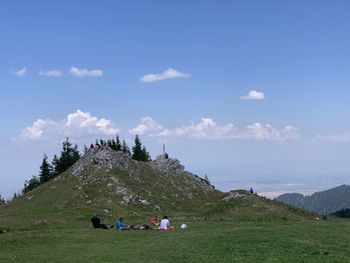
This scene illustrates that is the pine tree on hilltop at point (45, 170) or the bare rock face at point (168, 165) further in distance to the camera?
the pine tree on hilltop at point (45, 170)

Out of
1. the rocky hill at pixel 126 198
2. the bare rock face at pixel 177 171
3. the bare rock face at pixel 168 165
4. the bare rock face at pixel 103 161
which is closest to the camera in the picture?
the rocky hill at pixel 126 198

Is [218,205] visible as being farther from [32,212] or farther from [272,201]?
[32,212]

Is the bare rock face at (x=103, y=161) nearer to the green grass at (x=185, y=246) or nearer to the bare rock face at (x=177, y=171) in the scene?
the bare rock face at (x=177, y=171)

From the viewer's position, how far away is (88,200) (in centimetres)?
8100

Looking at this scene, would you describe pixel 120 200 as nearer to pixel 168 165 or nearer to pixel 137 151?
pixel 168 165

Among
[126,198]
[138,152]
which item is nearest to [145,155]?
[138,152]

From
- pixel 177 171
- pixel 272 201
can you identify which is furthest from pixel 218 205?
pixel 177 171

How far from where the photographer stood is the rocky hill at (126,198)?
76.6 metres

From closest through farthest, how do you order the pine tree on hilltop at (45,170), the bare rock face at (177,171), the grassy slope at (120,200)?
the grassy slope at (120,200)
the bare rock face at (177,171)
the pine tree on hilltop at (45,170)

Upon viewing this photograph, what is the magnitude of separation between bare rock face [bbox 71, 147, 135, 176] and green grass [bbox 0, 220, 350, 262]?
171 feet

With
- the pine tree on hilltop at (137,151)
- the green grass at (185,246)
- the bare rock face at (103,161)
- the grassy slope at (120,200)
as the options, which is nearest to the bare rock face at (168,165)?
the grassy slope at (120,200)

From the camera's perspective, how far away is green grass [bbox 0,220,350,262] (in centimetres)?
3005

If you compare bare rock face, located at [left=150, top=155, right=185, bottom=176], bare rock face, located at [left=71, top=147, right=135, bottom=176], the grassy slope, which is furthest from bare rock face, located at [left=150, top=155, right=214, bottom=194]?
bare rock face, located at [left=71, top=147, right=135, bottom=176]

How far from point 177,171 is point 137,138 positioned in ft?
132
